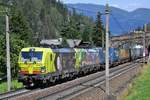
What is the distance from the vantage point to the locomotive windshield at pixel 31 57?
33991 mm

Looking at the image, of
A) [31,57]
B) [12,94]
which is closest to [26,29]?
[31,57]

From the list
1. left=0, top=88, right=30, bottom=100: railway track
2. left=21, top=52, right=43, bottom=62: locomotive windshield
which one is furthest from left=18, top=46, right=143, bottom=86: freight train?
left=0, top=88, right=30, bottom=100: railway track

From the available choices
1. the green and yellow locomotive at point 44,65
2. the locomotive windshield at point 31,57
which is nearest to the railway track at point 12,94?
the green and yellow locomotive at point 44,65

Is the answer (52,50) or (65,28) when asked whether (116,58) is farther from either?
(65,28)

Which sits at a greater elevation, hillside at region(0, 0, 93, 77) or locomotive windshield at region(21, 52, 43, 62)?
hillside at region(0, 0, 93, 77)

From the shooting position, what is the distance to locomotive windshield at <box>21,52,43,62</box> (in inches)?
1338

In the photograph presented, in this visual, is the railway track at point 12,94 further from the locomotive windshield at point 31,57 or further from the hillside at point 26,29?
the hillside at point 26,29

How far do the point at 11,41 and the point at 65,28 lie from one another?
80.6 m

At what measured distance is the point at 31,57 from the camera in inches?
1346

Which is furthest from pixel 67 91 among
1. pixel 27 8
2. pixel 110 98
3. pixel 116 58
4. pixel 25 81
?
pixel 27 8

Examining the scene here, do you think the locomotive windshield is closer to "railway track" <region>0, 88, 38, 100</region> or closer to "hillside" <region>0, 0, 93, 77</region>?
"railway track" <region>0, 88, 38, 100</region>

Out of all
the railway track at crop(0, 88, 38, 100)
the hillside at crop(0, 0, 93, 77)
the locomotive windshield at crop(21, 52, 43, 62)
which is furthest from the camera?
the hillside at crop(0, 0, 93, 77)

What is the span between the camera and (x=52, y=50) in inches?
1411

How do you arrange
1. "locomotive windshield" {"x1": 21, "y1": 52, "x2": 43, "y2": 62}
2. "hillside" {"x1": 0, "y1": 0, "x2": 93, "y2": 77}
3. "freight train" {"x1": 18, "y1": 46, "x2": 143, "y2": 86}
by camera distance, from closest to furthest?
"freight train" {"x1": 18, "y1": 46, "x2": 143, "y2": 86}
"locomotive windshield" {"x1": 21, "y1": 52, "x2": 43, "y2": 62}
"hillside" {"x1": 0, "y1": 0, "x2": 93, "y2": 77}
